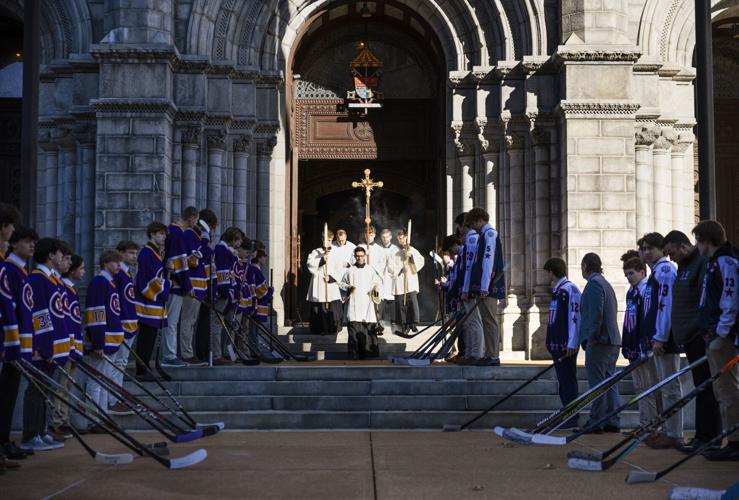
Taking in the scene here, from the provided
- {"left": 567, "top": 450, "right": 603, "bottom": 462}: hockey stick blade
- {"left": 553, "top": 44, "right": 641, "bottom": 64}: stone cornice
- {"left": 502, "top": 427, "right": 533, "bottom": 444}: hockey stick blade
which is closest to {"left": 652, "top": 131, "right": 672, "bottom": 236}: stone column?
{"left": 553, "top": 44, "right": 641, "bottom": 64}: stone cornice

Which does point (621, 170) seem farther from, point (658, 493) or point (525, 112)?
point (658, 493)

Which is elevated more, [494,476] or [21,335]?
[21,335]

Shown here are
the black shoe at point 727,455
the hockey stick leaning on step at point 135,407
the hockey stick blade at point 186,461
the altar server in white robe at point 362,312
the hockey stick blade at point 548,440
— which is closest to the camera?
the hockey stick blade at point 186,461

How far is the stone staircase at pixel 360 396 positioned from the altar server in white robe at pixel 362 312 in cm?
266

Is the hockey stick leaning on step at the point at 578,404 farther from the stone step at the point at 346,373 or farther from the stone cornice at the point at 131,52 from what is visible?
the stone cornice at the point at 131,52

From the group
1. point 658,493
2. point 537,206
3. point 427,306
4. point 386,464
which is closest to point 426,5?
point 537,206

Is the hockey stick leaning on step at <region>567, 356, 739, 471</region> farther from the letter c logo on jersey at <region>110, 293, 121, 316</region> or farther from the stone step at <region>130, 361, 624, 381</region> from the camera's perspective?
the letter c logo on jersey at <region>110, 293, 121, 316</region>

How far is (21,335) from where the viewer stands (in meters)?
8.17

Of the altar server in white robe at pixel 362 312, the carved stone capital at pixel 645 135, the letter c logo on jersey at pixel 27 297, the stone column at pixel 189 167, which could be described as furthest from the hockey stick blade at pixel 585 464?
the stone column at pixel 189 167

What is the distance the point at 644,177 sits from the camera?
1791cm

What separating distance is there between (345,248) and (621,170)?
16.3 feet

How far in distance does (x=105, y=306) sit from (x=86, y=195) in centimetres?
736

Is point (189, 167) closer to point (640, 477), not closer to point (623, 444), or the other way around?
point (623, 444)

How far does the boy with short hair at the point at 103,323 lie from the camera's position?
421 inches
